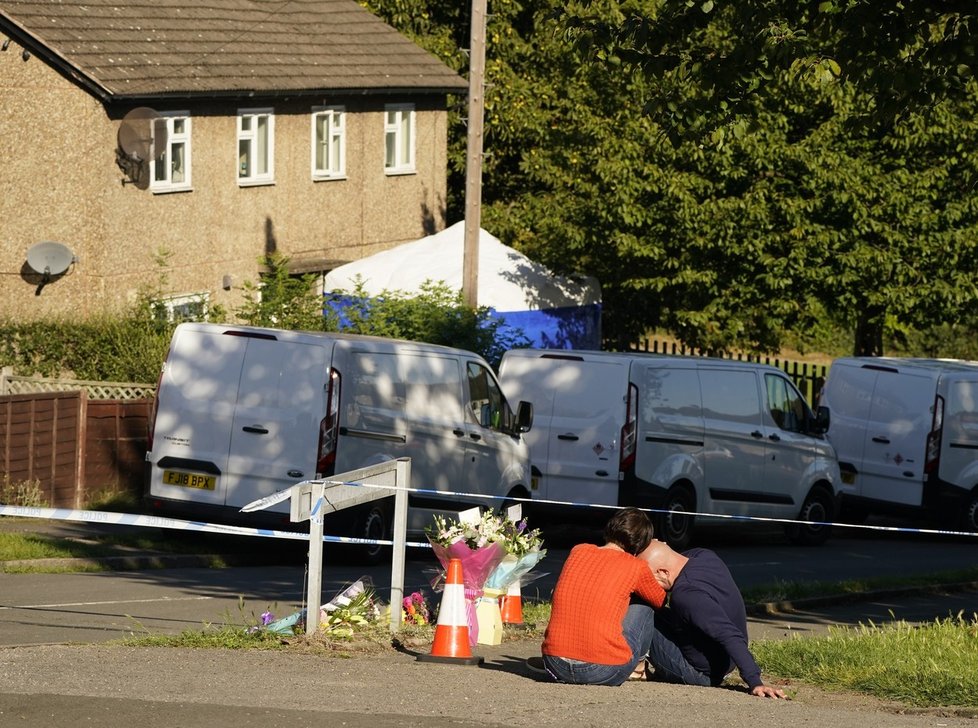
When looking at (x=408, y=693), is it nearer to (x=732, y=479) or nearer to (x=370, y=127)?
(x=732, y=479)

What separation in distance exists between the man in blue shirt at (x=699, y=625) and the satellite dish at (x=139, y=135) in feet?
58.7

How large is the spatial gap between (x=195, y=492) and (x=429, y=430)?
94.7 inches

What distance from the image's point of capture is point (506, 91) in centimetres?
3588

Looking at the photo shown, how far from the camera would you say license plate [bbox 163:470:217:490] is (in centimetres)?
1545

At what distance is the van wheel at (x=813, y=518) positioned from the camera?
19984mm

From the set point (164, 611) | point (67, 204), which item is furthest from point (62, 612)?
point (67, 204)

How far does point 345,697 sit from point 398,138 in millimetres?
26143

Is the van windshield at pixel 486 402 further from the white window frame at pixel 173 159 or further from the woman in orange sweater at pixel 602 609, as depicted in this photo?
the white window frame at pixel 173 159

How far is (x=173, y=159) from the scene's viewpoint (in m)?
26.9

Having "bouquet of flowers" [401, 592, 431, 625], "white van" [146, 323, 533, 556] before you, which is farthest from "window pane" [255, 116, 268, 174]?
"bouquet of flowers" [401, 592, 431, 625]

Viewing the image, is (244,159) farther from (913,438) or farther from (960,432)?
(960,432)

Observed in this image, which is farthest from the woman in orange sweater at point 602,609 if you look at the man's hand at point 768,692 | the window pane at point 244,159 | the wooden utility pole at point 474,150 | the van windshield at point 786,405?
the window pane at point 244,159

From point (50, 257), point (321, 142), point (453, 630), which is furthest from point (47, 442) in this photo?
point (321, 142)

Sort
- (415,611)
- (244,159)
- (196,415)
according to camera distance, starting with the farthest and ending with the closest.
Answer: (244,159) < (196,415) < (415,611)
